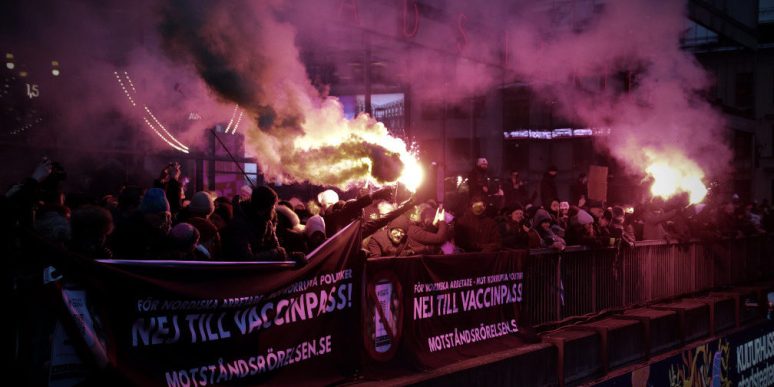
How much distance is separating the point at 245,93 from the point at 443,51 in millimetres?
4590

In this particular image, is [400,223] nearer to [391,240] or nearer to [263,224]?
[391,240]

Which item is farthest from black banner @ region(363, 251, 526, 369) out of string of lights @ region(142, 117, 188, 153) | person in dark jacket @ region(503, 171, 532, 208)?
string of lights @ region(142, 117, 188, 153)

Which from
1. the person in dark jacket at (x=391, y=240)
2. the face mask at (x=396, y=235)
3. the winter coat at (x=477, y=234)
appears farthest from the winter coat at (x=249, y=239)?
the winter coat at (x=477, y=234)

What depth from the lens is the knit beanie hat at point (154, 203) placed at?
5.04 metres

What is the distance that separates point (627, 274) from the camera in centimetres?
930

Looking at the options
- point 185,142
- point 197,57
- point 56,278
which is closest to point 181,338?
point 56,278

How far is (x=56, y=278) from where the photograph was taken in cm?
350

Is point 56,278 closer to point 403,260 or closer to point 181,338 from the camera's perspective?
point 181,338

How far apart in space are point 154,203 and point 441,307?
8.31 feet

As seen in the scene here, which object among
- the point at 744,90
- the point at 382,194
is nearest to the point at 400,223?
the point at 382,194

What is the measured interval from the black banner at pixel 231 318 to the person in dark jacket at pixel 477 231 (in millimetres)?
2654

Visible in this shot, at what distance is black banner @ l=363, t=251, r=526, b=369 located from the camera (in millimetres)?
5559

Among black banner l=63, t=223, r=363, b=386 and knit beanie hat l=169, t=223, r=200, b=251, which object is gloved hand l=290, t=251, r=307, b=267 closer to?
black banner l=63, t=223, r=363, b=386

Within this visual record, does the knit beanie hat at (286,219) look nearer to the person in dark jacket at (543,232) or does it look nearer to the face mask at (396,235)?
the face mask at (396,235)
